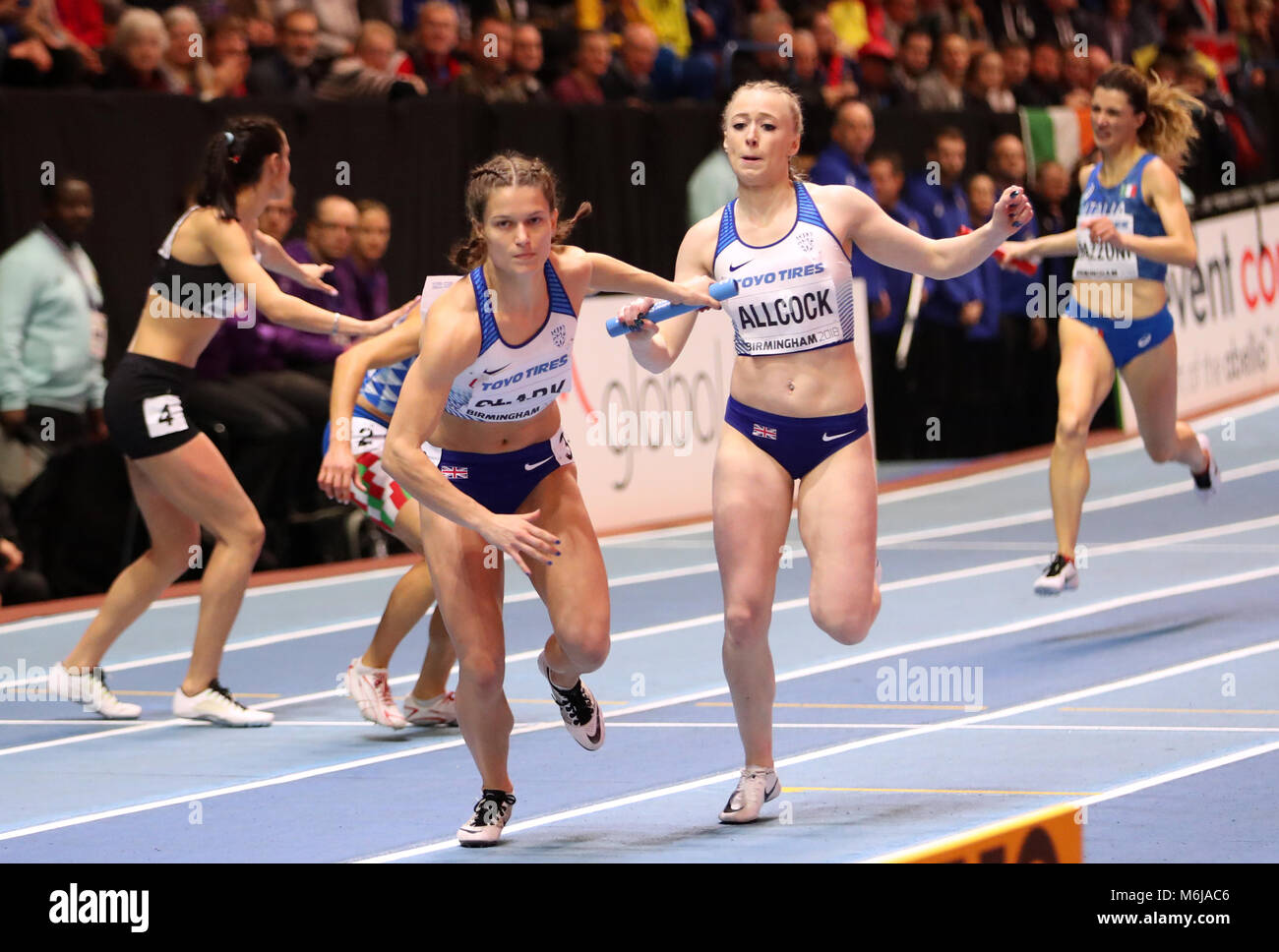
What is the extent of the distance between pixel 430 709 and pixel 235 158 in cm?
234

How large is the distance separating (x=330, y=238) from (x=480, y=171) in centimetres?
589

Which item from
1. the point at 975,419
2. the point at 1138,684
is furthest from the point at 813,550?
the point at 975,419

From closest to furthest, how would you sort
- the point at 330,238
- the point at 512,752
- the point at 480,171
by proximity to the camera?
1. the point at 480,171
2. the point at 512,752
3. the point at 330,238

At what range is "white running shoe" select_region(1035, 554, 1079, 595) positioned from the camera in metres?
9.45

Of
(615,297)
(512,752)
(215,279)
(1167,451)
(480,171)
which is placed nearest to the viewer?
(480,171)

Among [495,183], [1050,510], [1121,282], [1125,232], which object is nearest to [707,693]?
[1121,282]

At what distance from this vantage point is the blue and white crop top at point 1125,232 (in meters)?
9.73

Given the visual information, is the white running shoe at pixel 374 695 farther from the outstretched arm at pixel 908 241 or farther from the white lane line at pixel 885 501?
the white lane line at pixel 885 501

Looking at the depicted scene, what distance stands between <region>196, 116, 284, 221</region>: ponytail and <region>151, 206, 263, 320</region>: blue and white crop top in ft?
0.45

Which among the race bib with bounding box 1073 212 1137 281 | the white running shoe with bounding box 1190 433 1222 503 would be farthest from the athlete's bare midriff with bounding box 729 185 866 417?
the white running shoe with bounding box 1190 433 1222 503

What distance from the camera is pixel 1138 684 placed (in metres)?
8.34

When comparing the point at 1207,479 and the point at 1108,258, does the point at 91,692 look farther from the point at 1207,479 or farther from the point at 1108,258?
the point at 1207,479

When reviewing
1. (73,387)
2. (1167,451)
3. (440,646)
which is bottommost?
(440,646)

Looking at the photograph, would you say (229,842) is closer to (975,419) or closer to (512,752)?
(512,752)
